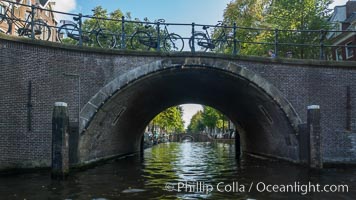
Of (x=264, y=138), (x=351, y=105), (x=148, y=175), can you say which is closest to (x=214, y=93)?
(x=264, y=138)

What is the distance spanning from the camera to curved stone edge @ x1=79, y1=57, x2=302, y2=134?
1434 cm

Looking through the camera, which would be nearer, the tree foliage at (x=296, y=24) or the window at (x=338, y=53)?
the tree foliage at (x=296, y=24)

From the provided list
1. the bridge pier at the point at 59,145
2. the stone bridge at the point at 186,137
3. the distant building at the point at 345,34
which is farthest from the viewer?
the stone bridge at the point at 186,137

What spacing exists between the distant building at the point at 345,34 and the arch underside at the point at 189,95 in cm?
1233

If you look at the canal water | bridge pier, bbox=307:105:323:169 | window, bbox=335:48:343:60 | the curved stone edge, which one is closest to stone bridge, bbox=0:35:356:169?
the curved stone edge

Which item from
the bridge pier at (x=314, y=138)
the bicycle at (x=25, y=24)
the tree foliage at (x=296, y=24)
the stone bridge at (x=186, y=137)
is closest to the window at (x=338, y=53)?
the tree foliage at (x=296, y=24)

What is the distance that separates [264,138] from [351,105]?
18.3 ft

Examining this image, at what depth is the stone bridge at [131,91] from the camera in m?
13.1

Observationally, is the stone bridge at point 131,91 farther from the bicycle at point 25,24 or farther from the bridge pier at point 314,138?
the bridge pier at point 314,138

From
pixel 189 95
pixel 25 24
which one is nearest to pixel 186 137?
pixel 189 95

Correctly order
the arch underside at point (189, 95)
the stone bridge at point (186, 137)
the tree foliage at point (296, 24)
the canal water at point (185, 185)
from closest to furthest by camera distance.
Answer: the canal water at point (185, 185) → the arch underside at point (189, 95) → the tree foliage at point (296, 24) → the stone bridge at point (186, 137)

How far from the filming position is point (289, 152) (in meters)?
16.9

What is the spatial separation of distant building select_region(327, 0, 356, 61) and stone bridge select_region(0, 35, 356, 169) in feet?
44.4

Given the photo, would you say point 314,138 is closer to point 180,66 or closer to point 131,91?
point 180,66
